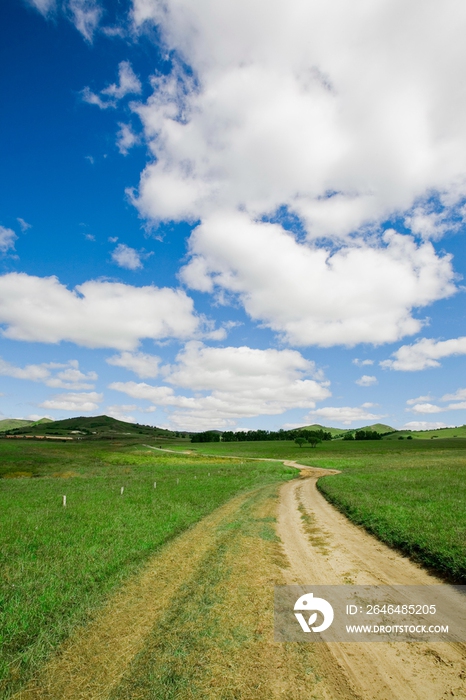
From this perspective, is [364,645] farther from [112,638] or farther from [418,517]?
[418,517]

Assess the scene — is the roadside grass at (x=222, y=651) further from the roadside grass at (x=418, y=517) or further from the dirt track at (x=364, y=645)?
the roadside grass at (x=418, y=517)

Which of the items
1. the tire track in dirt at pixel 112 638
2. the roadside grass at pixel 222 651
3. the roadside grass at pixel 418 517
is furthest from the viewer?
the roadside grass at pixel 418 517

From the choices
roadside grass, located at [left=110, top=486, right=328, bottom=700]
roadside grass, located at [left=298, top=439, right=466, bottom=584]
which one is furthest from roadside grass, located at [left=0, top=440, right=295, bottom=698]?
roadside grass, located at [left=298, top=439, right=466, bottom=584]

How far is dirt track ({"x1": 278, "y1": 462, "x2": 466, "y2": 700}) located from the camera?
21.1ft

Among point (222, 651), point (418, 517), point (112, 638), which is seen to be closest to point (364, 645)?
point (222, 651)

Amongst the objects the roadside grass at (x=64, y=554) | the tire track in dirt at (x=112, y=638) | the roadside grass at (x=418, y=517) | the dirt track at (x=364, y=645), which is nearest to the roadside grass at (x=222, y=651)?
the tire track in dirt at (x=112, y=638)

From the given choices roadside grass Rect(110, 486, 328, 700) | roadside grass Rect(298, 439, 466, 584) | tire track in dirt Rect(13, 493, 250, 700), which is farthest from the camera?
roadside grass Rect(298, 439, 466, 584)

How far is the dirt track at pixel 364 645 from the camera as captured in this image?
643cm

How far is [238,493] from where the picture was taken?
107ft

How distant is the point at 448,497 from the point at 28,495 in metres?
36.8

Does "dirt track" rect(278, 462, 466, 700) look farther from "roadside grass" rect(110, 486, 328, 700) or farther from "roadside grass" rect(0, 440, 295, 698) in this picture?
"roadside grass" rect(0, 440, 295, 698)

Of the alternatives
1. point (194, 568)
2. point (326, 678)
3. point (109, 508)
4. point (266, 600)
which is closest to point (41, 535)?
point (109, 508)

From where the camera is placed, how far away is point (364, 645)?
784 centimetres

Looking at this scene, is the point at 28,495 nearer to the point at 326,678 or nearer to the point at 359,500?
the point at 359,500
